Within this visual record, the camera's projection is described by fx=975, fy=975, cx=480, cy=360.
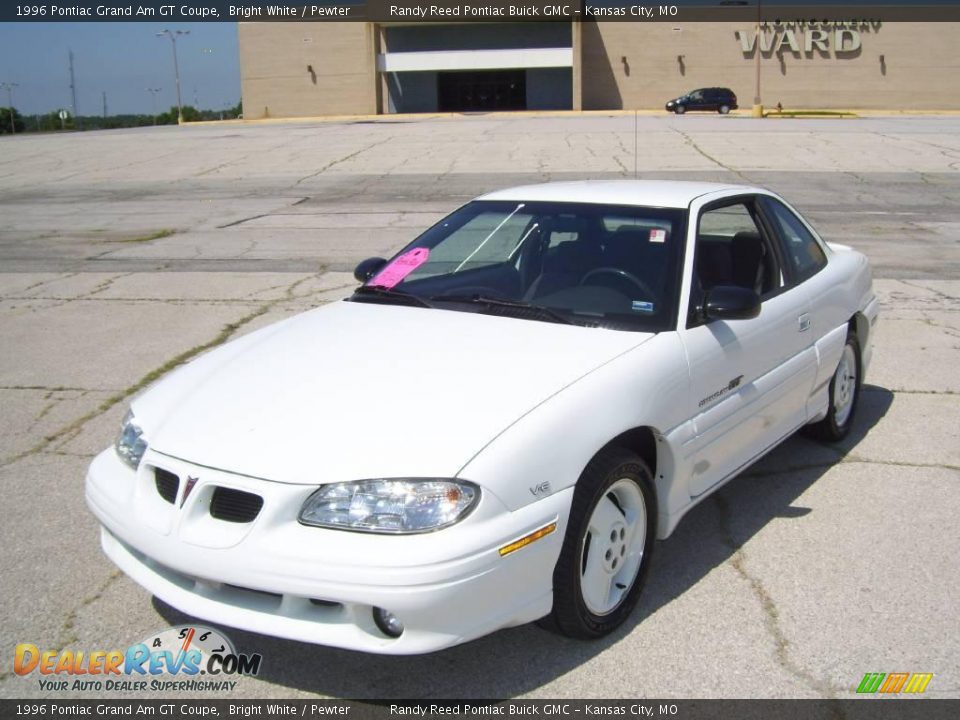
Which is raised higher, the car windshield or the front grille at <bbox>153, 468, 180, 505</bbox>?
the car windshield

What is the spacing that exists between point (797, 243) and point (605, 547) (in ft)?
8.18

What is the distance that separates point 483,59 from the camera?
5853 cm

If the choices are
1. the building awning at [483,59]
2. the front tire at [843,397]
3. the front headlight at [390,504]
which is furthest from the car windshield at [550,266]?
the building awning at [483,59]

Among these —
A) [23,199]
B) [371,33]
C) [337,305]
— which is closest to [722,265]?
[337,305]

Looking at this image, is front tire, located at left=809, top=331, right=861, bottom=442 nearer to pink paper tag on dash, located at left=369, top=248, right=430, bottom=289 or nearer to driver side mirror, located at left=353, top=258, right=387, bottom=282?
pink paper tag on dash, located at left=369, top=248, right=430, bottom=289

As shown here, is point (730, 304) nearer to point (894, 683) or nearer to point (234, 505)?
point (894, 683)

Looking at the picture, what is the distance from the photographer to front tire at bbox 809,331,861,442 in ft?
17.6

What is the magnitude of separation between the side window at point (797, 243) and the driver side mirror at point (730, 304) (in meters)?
1.05

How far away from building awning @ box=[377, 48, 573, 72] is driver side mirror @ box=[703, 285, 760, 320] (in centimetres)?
5659

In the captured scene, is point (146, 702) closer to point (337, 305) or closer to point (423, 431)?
point (423, 431)

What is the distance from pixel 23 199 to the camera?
20.5 m

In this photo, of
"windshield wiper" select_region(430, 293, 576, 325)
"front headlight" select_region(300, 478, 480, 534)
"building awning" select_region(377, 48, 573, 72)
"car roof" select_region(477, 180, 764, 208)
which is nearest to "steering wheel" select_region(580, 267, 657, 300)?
"windshield wiper" select_region(430, 293, 576, 325)

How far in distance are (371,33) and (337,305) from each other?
187 ft

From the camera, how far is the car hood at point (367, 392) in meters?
3.06
